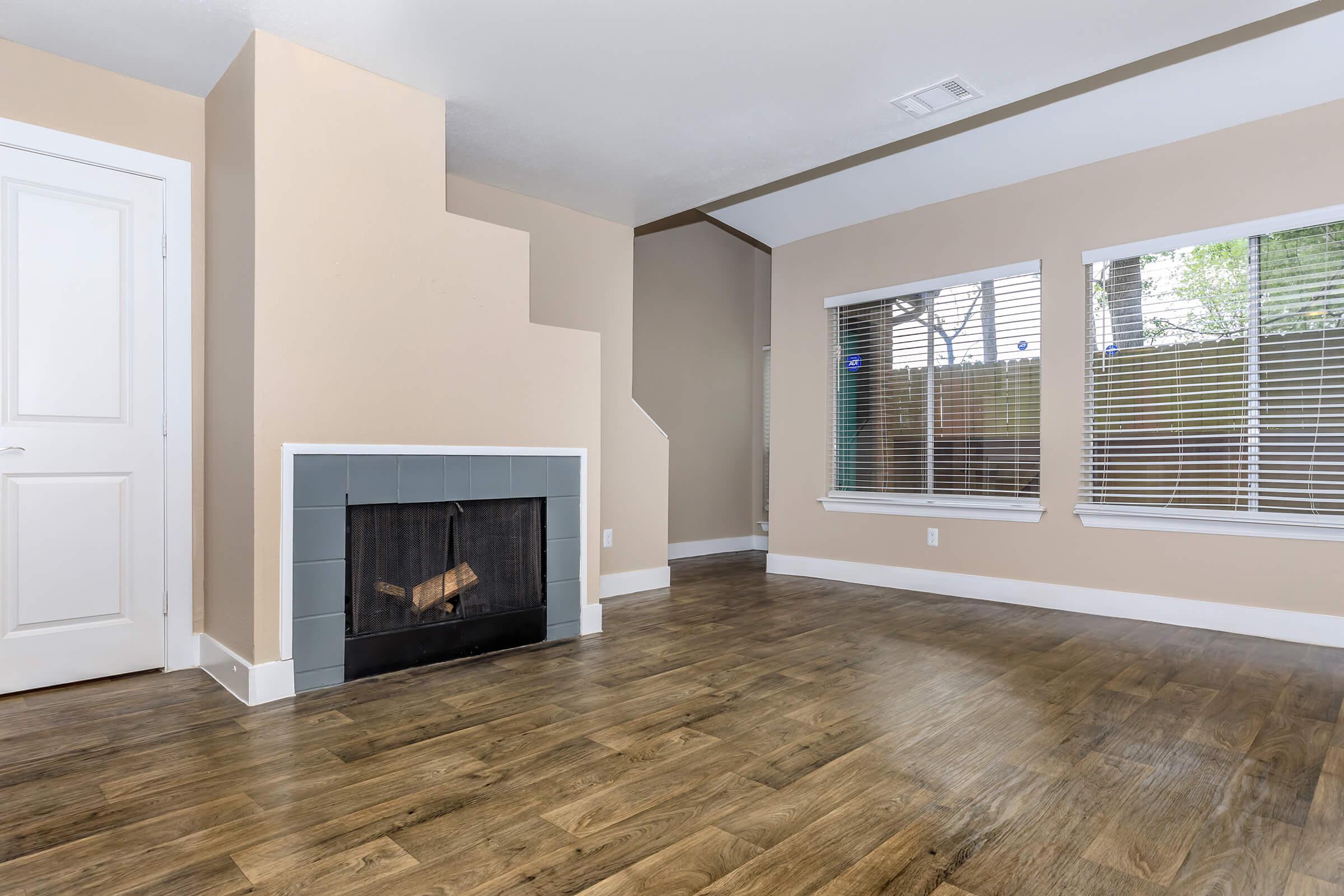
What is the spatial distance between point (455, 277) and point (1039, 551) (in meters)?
3.64

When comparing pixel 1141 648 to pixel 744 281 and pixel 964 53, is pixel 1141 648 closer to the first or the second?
pixel 964 53

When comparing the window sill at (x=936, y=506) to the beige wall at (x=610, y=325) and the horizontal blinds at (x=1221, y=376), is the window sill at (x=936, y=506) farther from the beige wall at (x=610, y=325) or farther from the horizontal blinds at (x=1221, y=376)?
the beige wall at (x=610, y=325)

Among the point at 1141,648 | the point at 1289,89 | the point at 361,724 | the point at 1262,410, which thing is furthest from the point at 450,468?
the point at 1289,89

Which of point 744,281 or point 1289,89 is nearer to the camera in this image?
point 1289,89

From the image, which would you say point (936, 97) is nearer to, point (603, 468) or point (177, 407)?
point (603, 468)

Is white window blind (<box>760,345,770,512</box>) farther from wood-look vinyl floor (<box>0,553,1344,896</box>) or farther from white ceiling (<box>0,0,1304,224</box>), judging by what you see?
wood-look vinyl floor (<box>0,553,1344,896</box>)

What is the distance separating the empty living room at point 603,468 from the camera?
184cm

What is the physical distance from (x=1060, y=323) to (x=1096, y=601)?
163 cm

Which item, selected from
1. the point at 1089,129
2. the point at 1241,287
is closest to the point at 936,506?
the point at 1241,287

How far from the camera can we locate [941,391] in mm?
5008

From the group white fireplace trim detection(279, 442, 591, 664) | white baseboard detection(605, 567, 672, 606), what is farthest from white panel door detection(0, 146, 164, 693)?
white baseboard detection(605, 567, 672, 606)

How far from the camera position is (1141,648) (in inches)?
136

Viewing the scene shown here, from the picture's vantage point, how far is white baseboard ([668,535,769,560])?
6598 millimetres

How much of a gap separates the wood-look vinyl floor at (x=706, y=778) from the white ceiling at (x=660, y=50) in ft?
8.20
